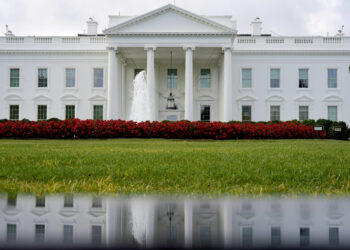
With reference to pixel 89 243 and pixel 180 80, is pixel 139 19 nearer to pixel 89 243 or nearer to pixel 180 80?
pixel 180 80

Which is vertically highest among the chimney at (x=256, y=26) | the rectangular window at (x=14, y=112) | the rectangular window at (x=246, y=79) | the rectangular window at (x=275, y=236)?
the chimney at (x=256, y=26)

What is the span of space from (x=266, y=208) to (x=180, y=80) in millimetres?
35269

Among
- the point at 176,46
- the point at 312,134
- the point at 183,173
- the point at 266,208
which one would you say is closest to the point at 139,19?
the point at 176,46

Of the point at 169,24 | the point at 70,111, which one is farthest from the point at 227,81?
the point at 70,111

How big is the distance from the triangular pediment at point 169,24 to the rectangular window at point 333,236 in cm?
3175

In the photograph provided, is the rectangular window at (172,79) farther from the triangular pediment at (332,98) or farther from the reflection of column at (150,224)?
the reflection of column at (150,224)

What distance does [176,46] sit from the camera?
1270 inches

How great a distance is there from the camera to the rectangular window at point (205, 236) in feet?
4.52

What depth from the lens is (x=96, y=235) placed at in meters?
1.52

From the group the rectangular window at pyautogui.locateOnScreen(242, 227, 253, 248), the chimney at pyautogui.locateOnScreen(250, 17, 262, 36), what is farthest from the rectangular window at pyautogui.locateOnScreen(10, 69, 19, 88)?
the rectangular window at pyautogui.locateOnScreen(242, 227, 253, 248)

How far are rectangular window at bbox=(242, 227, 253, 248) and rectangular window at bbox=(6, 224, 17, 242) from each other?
943 mm

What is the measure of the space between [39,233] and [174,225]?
2.09 ft

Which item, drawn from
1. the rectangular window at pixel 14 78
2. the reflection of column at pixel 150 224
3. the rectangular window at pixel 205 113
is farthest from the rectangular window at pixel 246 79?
the reflection of column at pixel 150 224

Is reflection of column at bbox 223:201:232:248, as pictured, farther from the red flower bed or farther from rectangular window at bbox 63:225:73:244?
the red flower bed
